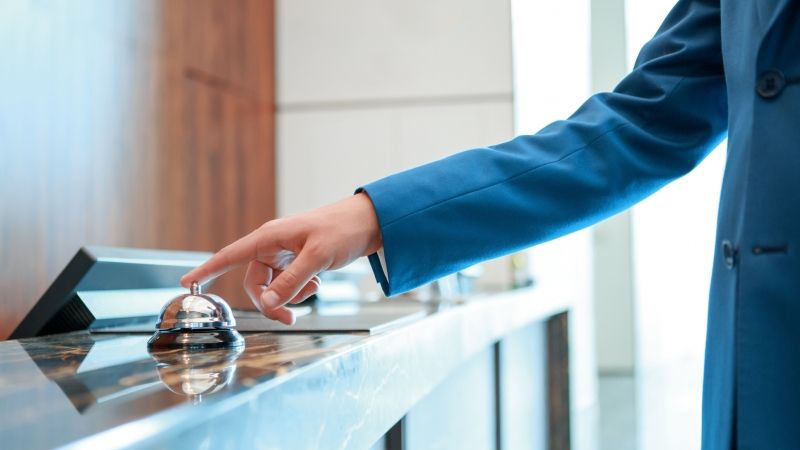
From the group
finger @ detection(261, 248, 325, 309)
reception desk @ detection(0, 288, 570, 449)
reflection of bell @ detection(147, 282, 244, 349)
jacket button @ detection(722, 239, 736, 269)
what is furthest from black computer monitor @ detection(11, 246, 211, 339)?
jacket button @ detection(722, 239, 736, 269)

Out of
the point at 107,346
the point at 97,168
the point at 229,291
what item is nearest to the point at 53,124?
the point at 97,168

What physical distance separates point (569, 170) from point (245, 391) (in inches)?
18.9

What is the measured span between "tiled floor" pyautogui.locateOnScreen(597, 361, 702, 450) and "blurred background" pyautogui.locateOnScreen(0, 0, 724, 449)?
24 mm

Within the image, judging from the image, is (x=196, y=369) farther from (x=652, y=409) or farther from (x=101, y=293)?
(x=652, y=409)

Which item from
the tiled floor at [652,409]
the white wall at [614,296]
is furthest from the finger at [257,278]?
the white wall at [614,296]

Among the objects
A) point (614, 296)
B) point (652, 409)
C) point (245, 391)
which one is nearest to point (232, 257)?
point (245, 391)

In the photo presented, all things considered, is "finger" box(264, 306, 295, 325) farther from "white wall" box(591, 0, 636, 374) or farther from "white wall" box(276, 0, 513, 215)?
"white wall" box(591, 0, 636, 374)

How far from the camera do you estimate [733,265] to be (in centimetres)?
83

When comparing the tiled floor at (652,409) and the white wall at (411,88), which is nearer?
the tiled floor at (652,409)

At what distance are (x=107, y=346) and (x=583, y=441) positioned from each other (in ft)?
11.5

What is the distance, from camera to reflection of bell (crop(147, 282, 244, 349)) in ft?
2.81

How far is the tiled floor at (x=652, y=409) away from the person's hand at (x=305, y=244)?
3654 mm

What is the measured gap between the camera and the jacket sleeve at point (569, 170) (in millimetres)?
862

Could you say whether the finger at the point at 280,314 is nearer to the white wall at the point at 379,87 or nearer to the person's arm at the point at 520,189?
the person's arm at the point at 520,189
